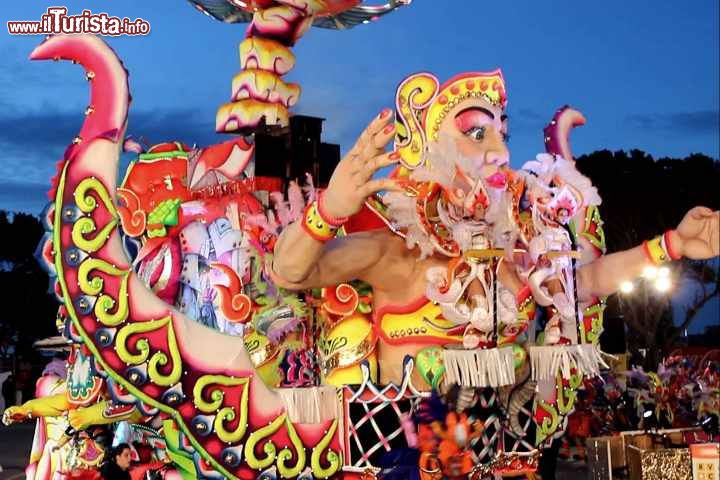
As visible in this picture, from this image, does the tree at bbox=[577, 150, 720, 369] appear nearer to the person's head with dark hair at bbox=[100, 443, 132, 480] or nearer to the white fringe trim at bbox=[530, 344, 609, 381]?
the person's head with dark hair at bbox=[100, 443, 132, 480]

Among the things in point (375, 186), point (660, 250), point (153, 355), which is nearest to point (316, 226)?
point (375, 186)

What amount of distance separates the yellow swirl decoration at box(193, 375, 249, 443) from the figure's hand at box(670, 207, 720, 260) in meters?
2.08

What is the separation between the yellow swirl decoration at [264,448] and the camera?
4617 millimetres

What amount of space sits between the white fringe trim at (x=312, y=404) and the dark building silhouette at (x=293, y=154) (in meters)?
1.36

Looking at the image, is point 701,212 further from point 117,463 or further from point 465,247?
point 117,463

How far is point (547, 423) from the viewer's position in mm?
5160

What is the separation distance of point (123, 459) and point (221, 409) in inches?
79.6

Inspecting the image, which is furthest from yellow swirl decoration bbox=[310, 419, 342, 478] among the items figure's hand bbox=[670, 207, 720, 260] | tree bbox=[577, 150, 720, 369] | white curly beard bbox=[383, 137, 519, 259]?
tree bbox=[577, 150, 720, 369]

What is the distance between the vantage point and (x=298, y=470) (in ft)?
15.3

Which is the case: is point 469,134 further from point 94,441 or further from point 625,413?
point 625,413

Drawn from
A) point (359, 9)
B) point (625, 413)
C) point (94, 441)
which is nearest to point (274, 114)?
point (359, 9)

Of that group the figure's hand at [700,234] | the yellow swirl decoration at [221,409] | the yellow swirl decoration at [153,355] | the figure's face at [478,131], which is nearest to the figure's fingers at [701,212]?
the figure's hand at [700,234]

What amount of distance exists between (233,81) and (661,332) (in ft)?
62.1

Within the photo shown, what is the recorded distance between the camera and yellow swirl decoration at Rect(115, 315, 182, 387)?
180 inches
